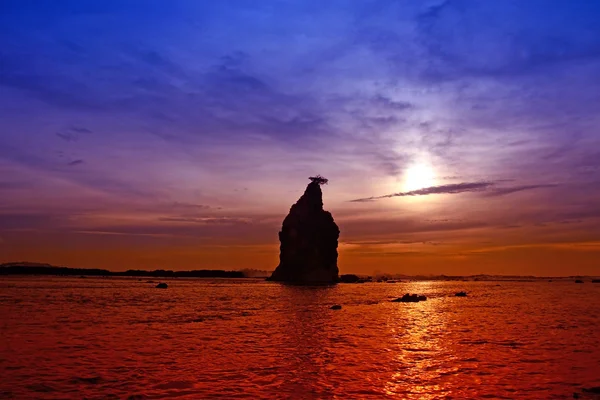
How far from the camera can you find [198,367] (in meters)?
22.1

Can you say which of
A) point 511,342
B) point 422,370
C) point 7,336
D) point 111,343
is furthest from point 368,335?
point 7,336

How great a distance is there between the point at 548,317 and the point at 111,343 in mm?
43251

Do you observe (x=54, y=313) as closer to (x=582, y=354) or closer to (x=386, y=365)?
(x=386, y=365)

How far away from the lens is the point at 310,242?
504 feet

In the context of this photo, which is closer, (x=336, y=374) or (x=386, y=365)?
(x=336, y=374)

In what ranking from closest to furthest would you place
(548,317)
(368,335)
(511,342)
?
(511,342), (368,335), (548,317)

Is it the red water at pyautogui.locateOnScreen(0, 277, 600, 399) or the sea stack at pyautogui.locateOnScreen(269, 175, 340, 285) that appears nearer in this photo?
the red water at pyautogui.locateOnScreen(0, 277, 600, 399)

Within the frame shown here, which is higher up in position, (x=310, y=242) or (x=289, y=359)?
(x=310, y=242)

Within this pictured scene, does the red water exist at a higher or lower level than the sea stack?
lower

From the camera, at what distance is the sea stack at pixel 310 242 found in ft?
506

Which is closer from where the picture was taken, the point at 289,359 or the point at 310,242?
the point at 289,359

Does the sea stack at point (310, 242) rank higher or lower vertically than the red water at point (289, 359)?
higher

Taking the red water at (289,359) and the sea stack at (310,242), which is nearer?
the red water at (289,359)

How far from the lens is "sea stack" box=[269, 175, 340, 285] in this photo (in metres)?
154
